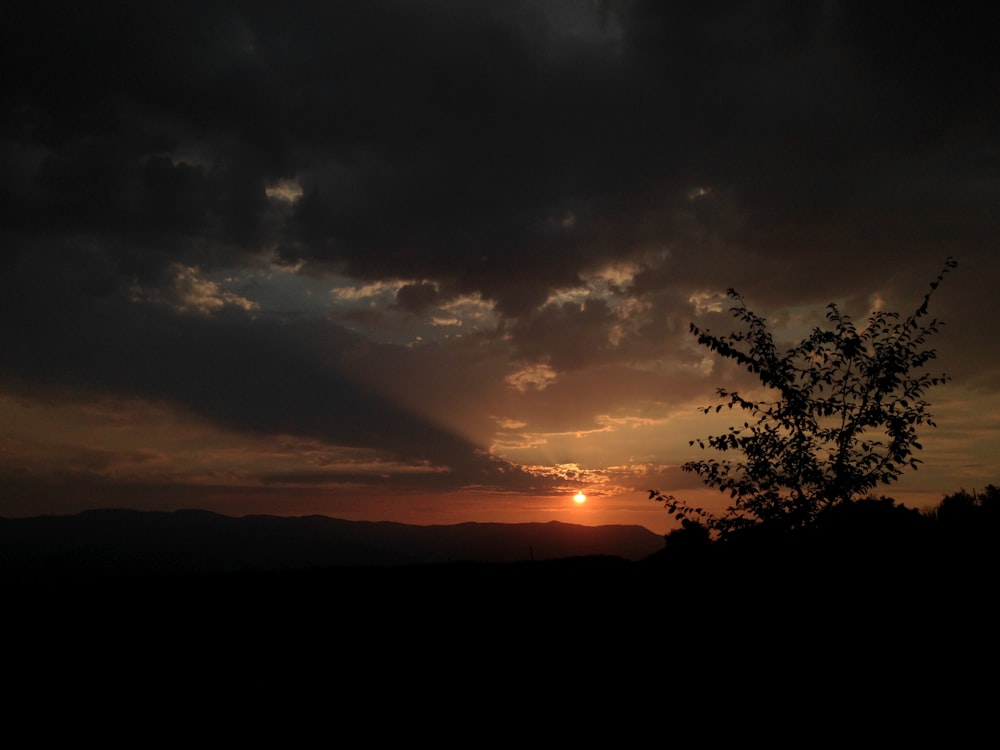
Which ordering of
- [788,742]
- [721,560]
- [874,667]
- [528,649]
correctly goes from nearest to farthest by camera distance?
[788,742] → [874,667] → [528,649] → [721,560]

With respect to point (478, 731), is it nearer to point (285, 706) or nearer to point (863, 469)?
point (285, 706)

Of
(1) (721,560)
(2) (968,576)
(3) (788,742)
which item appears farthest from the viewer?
(1) (721,560)

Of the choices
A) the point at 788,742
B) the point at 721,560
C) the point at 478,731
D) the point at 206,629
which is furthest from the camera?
the point at 721,560

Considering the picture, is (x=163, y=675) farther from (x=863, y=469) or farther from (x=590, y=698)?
(x=863, y=469)

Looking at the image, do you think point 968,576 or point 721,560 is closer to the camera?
point 968,576

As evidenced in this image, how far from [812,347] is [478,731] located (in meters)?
12.2

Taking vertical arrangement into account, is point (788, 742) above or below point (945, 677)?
below

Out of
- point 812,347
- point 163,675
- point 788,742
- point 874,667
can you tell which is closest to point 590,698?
point 788,742

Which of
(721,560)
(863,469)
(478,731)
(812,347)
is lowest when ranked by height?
(478,731)

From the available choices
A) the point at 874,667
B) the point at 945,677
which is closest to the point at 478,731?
the point at 874,667

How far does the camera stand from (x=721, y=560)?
1600 centimetres

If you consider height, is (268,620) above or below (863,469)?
below

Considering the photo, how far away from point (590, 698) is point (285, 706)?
183 inches

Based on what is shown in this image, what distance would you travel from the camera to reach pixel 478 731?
9.27 metres
